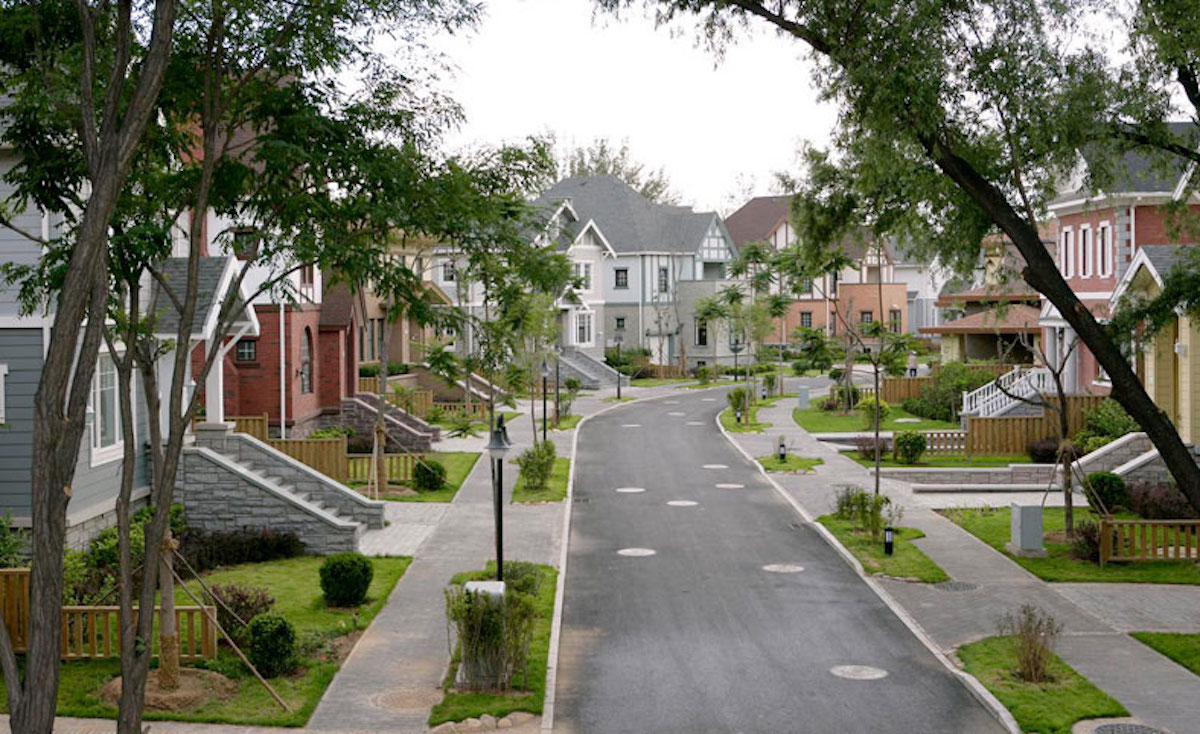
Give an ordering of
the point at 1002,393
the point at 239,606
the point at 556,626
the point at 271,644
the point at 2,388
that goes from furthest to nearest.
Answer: the point at 1002,393 → the point at 2,388 → the point at 556,626 → the point at 239,606 → the point at 271,644

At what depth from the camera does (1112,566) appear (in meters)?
20.6

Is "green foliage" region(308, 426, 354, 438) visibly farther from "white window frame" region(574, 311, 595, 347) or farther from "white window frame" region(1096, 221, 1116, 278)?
A: "white window frame" region(574, 311, 595, 347)

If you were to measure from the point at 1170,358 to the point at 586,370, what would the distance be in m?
36.7

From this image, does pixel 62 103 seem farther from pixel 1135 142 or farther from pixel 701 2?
pixel 1135 142

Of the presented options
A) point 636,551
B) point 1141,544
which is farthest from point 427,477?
point 1141,544

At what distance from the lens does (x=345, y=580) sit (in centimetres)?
1750

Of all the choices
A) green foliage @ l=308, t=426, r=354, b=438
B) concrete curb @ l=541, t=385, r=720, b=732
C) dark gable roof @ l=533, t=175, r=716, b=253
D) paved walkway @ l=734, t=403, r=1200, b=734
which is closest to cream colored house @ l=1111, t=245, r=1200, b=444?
paved walkway @ l=734, t=403, r=1200, b=734

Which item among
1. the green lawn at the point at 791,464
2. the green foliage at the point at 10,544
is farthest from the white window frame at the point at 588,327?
the green foliage at the point at 10,544

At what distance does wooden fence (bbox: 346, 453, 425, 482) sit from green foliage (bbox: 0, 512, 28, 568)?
1208 centimetres

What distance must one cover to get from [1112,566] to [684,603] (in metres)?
7.75

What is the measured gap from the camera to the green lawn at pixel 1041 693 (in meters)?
12.7

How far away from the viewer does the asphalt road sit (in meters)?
13.1

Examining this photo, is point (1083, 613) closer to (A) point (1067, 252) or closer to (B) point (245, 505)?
(B) point (245, 505)

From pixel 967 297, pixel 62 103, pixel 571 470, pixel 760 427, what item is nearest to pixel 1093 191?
pixel 62 103
